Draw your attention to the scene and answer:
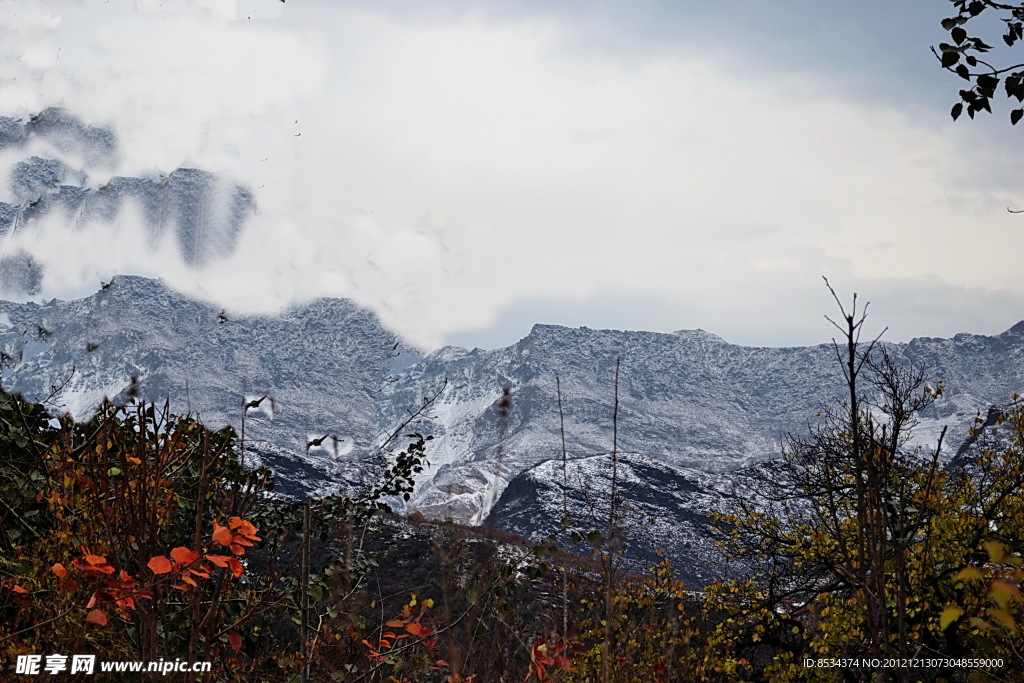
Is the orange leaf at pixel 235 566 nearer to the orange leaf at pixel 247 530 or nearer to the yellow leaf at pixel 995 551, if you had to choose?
the orange leaf at pixel 247 530

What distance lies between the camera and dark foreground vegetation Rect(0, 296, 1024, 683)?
7.16 feet

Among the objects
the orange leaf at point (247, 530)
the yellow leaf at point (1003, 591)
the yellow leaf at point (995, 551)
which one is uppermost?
A: the yellow leaf at point (995, 551)

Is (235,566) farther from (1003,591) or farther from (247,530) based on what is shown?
(1003,591)

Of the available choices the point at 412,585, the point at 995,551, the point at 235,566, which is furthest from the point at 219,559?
the point at 412,585

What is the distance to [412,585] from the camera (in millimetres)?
6684

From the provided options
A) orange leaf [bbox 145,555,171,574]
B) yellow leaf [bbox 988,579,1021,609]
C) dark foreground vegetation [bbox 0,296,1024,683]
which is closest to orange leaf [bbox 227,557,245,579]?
dark foreground vegetation [bbox 0,296,1024,683]

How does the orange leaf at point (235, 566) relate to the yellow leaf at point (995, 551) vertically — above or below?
below

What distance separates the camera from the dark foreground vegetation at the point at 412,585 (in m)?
2.18

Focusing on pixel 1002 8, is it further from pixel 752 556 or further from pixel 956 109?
pixel 752 556

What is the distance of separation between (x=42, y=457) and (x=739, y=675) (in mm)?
8950

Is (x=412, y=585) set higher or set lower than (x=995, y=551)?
lower

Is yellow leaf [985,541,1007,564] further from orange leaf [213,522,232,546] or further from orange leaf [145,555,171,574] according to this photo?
orange leaf [145,555,171,574]

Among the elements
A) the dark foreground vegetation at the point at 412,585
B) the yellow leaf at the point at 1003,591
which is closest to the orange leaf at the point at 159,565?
the dark foreground vegetation at the point at 412,585

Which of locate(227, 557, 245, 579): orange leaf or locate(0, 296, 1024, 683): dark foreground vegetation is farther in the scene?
locate(0, 296, 1024, 683): dark foreground vegetation
